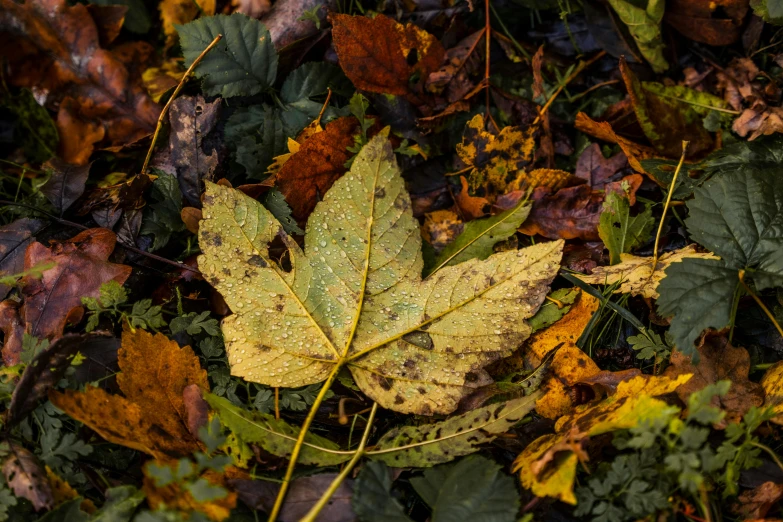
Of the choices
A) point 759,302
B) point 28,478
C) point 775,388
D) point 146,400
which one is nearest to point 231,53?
point 146,400

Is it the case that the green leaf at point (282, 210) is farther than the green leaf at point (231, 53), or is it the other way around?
the green leaf at point (231, 53)

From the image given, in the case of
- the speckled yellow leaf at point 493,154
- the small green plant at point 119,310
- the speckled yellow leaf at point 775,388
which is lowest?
the speckled yellow leaf at point 775,388

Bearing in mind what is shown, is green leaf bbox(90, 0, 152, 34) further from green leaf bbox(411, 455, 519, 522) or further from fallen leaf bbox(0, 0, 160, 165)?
green leaf bbox(411, 455, 519, 522)

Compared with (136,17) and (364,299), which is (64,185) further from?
(364,299)

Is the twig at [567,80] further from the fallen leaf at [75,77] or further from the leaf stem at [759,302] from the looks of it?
the fallen leaf at [75,77]

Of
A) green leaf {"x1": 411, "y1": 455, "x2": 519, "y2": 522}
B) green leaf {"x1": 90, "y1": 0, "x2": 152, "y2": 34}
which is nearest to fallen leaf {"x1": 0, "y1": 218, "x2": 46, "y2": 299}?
green leaf {"x1": 90, "y1": 0, "x2": 152, "y2": 34}

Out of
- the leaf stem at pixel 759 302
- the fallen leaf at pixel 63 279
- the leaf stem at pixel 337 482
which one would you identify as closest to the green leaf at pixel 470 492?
the leaf stem at pixel 337 482
